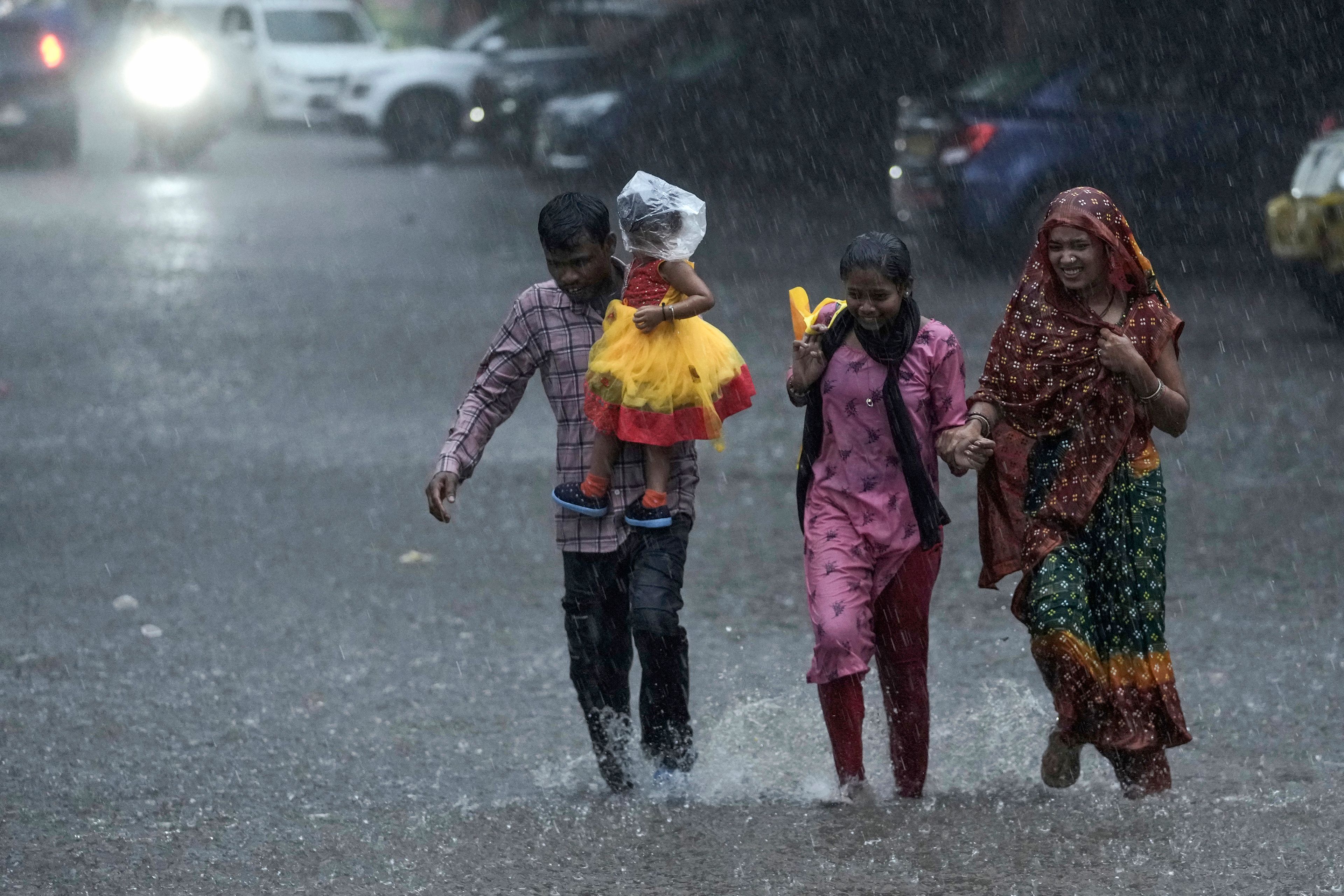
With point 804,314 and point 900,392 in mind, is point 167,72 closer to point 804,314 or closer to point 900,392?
point 804,314

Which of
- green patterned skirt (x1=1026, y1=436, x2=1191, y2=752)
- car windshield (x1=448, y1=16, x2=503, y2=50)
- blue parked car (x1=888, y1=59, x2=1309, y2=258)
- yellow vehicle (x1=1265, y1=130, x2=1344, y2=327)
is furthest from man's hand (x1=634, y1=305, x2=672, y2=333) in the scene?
car windshield (x1=448, y1=16, x2=503, y2=50)

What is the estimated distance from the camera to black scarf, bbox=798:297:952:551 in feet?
13.8

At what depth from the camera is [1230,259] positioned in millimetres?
14469

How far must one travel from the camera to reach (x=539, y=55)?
23.0 metres

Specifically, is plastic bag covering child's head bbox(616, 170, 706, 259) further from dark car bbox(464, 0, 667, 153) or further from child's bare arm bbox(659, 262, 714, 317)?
dark car bbox(464, 0, 667, 153)

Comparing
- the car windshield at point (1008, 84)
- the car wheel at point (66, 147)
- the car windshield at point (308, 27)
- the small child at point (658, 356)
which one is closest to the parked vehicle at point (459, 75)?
the car windshield at point (308, 27)

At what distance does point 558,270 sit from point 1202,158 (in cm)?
983

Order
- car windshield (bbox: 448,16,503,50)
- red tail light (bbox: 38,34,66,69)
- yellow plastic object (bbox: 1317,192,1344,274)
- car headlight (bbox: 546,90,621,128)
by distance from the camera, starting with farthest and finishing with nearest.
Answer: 1. car windshield (bbox: 448,16,503,50)
2. red tail light (bbox: 38,34,66,69)
3. car headlight (bbox: 546,90,621,128)
4. yellow plastic object (bbox: 1317,192,1344,274)

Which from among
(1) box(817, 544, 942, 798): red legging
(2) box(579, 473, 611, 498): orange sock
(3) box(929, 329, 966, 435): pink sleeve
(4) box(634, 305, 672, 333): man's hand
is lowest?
(1) box(817, 544, 942, 798): red legging

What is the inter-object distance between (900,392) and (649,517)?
0.70m

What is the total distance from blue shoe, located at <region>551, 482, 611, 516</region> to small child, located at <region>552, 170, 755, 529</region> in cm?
3

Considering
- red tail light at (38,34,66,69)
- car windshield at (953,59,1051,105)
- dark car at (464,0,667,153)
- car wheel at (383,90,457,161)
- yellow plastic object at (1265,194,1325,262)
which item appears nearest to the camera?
yellow plastic object at (1265,194,1325,262)

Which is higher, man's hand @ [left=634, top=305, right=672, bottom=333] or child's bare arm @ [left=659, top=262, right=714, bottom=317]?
child's bare arm @ [left=659, top=262, right=714, bottom=317]

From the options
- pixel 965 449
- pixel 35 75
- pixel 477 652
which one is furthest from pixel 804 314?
pixel 35 75
